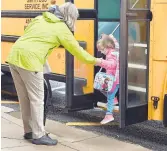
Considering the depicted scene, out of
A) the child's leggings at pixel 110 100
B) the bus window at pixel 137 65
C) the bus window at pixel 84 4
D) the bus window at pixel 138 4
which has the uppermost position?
the bus window at pixel 84 4

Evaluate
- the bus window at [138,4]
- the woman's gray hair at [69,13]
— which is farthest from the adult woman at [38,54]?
the bus window at [138,4]

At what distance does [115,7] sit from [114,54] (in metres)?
1.47

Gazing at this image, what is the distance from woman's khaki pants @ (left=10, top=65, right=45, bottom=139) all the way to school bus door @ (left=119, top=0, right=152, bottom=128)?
0.87 m

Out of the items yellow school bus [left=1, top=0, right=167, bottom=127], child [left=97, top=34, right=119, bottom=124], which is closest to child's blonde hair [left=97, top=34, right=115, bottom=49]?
child [left=97, top=34, right=119, bottom=124]

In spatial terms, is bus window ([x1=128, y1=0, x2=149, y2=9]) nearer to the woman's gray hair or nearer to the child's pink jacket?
the woman's gray hair

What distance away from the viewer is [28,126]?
485 cm

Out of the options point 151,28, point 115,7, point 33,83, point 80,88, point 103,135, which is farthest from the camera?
point 115,7

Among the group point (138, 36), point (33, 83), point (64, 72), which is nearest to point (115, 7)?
point (64, 72)

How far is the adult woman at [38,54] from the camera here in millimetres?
4473

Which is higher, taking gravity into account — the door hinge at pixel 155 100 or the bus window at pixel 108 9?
the bus window at pixel 108 9

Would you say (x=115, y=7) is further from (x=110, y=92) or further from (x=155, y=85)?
(x=155, y=85)

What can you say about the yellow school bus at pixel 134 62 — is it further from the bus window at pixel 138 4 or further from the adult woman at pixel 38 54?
the adult woman at pixel 38 54

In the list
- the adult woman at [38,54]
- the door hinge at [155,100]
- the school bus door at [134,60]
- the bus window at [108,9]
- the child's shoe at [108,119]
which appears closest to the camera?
the adult woman at [38,54]

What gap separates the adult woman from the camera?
4473 millimetres
